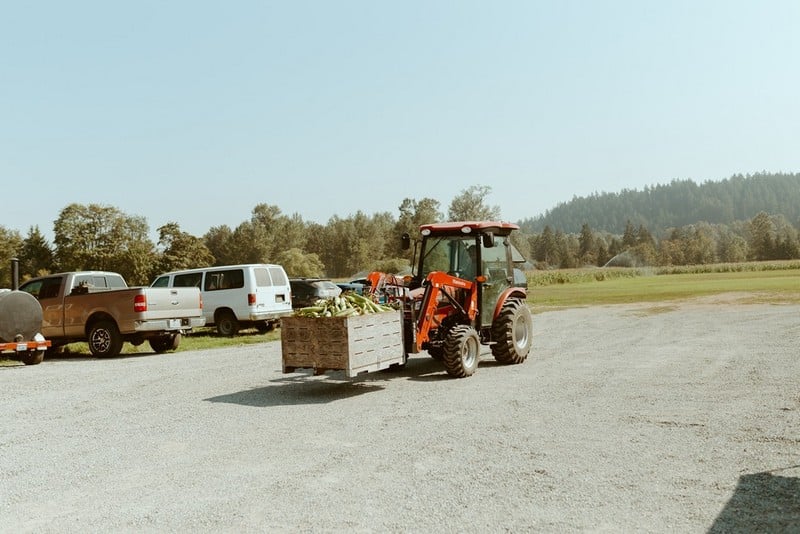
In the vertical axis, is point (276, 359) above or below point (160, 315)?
below

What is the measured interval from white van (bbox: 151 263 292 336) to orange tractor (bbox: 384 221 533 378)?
8.87 m

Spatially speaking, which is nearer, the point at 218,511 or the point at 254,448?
the point at 218,511

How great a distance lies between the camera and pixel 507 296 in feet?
40.8

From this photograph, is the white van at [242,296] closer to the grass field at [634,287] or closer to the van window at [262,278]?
the van window at [262,278]

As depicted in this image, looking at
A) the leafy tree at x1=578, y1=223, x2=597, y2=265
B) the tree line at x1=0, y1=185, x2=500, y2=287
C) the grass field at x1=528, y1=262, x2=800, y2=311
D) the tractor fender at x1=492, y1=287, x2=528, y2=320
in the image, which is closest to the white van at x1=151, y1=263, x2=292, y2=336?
the tractor fender at x1=492, y1=287, x2=528, y2=320

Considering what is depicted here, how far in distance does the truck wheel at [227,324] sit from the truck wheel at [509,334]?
10.5 metres

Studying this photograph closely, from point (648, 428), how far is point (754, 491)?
2.04 m

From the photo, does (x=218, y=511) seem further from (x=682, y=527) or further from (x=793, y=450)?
(x=793, y=450)

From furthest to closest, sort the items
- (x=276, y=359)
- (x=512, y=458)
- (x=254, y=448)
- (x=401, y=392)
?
(x=276, y=359), (x=401, y=392), (x=254, y=448), (x=512, y=458)

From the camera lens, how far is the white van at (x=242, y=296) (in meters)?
19.8

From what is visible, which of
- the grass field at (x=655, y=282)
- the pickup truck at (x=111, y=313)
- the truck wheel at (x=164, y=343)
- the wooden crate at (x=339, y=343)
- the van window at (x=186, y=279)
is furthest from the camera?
the grass field at (x=655, y=282)

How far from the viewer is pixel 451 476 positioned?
5.45 meters

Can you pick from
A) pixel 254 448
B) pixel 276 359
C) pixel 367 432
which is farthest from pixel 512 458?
pixel 276 359

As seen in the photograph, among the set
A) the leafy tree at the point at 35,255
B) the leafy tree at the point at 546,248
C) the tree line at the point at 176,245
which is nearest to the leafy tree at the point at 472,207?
the tree line at the point at 176,245
